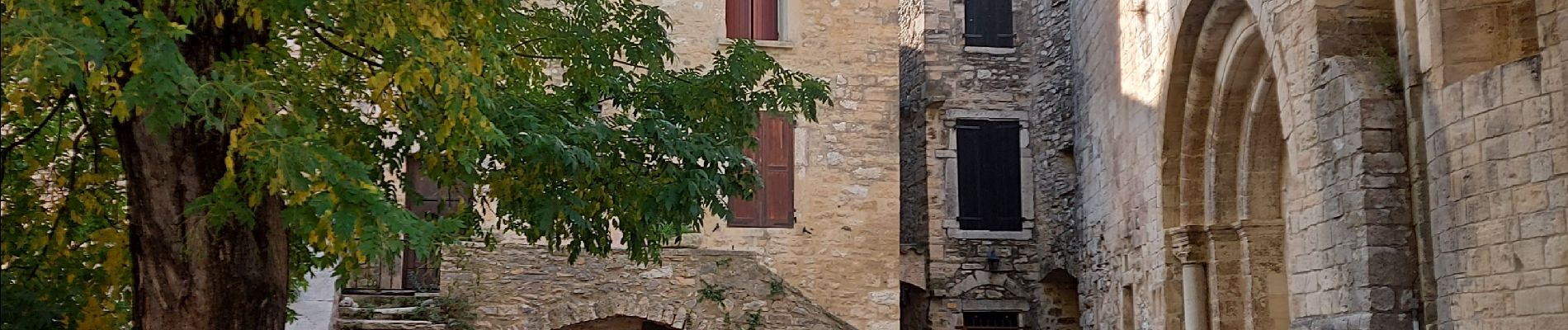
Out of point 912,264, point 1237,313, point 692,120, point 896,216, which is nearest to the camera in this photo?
point 692,120

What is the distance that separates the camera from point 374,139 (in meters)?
6.68

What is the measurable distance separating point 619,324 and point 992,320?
572cm

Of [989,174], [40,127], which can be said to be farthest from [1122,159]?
[40,127]

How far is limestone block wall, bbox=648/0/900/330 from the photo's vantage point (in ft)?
47.0

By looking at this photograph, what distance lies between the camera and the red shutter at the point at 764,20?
14.6m

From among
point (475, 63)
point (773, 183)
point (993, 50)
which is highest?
point (993, 50)

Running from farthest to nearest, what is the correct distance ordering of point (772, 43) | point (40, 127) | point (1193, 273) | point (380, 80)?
1. point (772, 43)
2. point (1193, 273)
3. point (40, 127)
4. point (380, 80)

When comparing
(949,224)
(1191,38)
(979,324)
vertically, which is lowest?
(979,324)

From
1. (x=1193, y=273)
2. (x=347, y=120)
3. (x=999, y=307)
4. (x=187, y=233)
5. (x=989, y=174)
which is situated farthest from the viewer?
(x=989, y=174)

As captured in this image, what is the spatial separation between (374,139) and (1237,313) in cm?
819

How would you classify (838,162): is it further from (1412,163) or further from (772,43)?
(1412,163)

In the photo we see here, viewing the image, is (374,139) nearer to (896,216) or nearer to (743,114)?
(743,114)

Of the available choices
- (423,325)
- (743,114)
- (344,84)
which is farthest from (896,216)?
(344,84)

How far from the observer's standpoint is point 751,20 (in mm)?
14625
